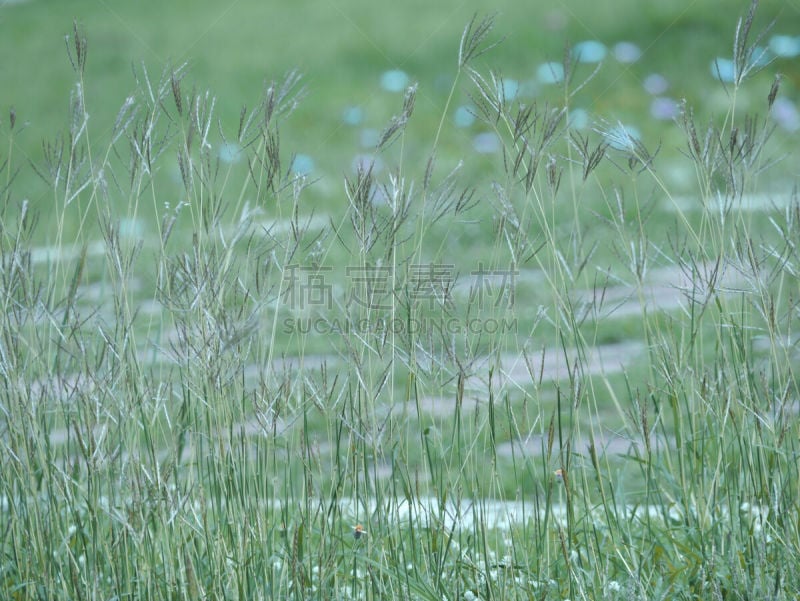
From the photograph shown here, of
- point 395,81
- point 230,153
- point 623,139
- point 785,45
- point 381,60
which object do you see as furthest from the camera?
point 381,60

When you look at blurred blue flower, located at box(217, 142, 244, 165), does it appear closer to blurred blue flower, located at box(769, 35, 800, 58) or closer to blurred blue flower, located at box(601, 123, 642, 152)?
blurred blue flower, located at box(601, 123, 642, 152)

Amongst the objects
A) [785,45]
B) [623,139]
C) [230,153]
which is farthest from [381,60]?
[230,153]

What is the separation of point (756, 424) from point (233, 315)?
83cm

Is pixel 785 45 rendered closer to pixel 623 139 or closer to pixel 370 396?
pixel 623 139

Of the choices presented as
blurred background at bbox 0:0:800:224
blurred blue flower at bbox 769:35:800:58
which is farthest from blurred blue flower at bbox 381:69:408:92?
blurred blue flower at bbox 769:35:800:58

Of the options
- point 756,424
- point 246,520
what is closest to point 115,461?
point 246,520

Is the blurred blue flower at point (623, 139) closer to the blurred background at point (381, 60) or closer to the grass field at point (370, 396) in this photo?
the grass field at point (370, 396)

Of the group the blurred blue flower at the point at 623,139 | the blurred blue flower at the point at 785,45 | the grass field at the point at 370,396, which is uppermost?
the blurred blue flower at the point at 785,45

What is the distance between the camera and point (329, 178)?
17.9 ft

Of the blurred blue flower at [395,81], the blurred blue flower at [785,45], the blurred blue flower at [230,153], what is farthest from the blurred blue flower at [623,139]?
the blurred blue flower at [395,81]

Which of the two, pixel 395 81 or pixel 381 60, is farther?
pixel 381 60

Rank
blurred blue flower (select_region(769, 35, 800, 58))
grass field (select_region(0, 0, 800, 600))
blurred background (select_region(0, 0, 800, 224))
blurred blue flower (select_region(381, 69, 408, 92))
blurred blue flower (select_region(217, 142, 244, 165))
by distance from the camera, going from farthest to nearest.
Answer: blurred background (select_region(0, 0, 800, 224)) < blurred blue flower (select_region(381, 69, 408, 92)) < blurred blue flower (select_region(769, 35, 800, 58)) < grass field (select_region(0, 0, 800, 600)) < blurred blue flower (select_region(217, 142, 244, 165))

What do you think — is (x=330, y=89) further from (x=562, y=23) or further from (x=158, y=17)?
(x=158, y=17)

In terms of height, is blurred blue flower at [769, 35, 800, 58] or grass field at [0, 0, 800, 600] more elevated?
blurred blue flower at [769, 35, 800, 58]
